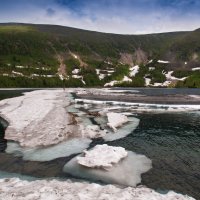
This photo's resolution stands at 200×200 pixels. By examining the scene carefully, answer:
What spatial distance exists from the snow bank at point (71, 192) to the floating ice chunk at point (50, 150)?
8524 millimetres

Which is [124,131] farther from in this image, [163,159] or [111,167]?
[111,167]

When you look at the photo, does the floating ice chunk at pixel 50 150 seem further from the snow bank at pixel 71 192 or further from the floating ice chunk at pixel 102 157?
the snow bank at pixel 71 192

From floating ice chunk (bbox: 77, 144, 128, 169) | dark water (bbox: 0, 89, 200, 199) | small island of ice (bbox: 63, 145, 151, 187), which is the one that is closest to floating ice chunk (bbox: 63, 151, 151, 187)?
small island of ice (bbox: 63, 145, 151, 187)

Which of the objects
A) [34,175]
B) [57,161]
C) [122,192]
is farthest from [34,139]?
[122,192]

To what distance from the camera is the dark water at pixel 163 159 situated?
27.8m

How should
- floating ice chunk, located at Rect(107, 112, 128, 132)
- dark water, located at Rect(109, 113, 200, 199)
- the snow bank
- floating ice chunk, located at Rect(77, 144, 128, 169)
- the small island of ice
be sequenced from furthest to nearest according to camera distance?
floating ice chunk, located at Rect(107, 112, 128, 132) < floating ice chunk, located at Rect(77, 144, 128, 169) < the small island of ice < dark water, located at Rect(109, 113, 200, 199) < the snow bank

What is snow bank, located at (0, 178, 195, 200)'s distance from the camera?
76.6ft

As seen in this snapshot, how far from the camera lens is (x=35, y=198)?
22.9 metres

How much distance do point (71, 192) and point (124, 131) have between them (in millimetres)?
26512

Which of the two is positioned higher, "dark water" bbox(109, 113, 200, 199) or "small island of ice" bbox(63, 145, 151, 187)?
"small island of ice" bbox(63, 145, 151, 187)

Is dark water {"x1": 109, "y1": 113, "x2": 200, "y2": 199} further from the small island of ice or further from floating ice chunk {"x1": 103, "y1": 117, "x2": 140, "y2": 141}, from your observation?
the small island of ice

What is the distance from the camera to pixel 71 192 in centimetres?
2441

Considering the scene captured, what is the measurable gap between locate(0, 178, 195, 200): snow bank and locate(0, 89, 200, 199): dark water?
2.34 meters

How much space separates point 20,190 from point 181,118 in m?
47.2
